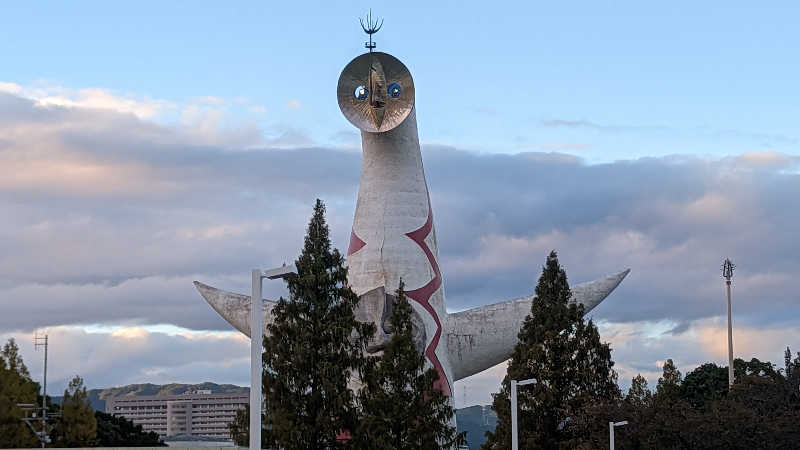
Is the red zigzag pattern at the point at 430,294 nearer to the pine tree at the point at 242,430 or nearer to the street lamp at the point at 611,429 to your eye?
the street lamp at the point at 611,429

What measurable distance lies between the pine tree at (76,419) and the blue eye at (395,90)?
18.6m

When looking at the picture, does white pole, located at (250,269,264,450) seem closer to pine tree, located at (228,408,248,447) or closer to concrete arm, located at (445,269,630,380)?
pine tree, located at (228,408,248,447)

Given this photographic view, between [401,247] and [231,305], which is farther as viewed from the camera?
[231,305]

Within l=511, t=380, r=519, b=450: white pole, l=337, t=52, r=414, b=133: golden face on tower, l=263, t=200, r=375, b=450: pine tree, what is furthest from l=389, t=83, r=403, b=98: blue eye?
l=511, t=380, r=519, b=450: white pole

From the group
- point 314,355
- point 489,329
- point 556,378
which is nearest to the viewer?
point 314,355

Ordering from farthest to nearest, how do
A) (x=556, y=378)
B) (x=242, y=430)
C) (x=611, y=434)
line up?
(x=556, y=378) → (x=242, y=430) → (x=611, y=434)

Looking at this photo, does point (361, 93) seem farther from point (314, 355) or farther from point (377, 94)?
point (314, 355)

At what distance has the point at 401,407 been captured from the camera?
1794 inches

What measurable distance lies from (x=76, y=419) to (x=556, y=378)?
21.1 m

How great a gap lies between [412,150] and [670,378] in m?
26.1

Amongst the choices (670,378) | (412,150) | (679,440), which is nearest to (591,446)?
(679,440)

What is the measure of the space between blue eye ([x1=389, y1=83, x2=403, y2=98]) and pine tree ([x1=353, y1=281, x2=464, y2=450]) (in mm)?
9359

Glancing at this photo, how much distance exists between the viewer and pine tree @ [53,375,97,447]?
6025 cm

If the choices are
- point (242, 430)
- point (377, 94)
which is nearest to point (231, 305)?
point (242, 430)
